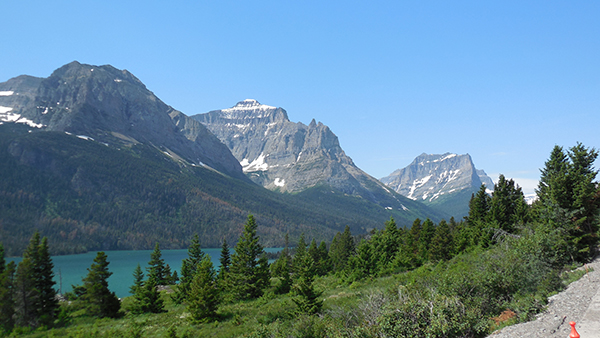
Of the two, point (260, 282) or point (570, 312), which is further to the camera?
point (260, 282)

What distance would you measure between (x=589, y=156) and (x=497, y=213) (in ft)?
51.8

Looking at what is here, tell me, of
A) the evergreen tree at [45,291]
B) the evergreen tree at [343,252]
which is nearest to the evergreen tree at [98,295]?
the evergreen tree at [45,291]

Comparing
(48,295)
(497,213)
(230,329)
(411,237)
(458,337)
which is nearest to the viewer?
(458,337)

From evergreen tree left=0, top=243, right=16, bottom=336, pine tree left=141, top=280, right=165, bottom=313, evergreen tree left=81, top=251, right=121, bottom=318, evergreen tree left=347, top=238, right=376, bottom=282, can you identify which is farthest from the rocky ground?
evergreen tree left=0, top=243, right=16, bottom=336

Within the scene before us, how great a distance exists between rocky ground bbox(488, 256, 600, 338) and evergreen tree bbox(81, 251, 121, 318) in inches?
1888

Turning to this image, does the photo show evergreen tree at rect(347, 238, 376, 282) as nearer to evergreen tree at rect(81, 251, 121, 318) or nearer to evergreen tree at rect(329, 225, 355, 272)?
evergreen tree at rect(329, 225, 355, 272)

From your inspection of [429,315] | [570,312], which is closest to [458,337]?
[429,315]

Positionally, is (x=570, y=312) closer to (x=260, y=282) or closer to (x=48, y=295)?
(x=260, y=282)

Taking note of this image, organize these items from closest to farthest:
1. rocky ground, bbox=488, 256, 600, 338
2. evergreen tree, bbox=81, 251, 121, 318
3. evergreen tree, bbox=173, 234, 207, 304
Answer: rocky ground, bbox=488, 256, 600, 338, evergreen tree, bbox=81, 251, 121, 318, evergreen tree, bbox=173, 234, 207, 304

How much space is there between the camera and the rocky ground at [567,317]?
15.7 meters

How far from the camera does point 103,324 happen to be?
42.7 metres

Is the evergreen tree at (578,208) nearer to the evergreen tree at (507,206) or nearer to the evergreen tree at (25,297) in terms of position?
the evergreen tree at (507,206)

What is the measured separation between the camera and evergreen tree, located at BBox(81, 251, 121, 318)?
153 ft

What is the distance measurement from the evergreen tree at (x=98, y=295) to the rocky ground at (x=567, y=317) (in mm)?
47959
